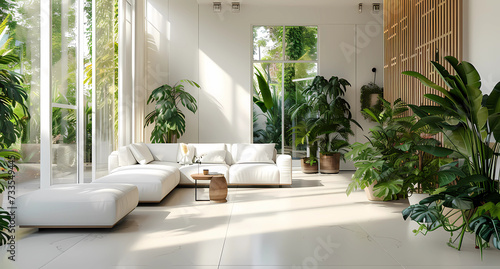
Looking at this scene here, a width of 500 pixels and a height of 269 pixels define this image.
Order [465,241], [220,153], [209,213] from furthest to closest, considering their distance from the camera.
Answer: [220,153] < [209,213] < [465,241]

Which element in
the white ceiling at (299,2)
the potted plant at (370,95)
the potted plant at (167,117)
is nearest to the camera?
the potted plant at (167,117)

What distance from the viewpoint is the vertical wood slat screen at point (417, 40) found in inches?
211

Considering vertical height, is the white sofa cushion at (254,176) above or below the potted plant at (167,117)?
below

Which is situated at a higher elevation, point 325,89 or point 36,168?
point 325,89

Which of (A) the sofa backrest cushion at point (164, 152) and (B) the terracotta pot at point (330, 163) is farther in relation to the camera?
(B) the terracotta pot at point (330, 163)

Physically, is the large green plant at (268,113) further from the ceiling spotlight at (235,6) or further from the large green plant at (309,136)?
the ceiling spotlight at (235,6)

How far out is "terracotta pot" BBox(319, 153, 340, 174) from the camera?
1014cm

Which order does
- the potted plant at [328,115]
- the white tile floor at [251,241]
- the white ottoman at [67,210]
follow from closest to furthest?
the white tile floor at [251,241] → the white ottoman at [67,210] → the potted plant at [328,115]

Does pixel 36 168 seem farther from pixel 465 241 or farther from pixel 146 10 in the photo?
pixel 146 10

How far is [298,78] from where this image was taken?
35.9 ft

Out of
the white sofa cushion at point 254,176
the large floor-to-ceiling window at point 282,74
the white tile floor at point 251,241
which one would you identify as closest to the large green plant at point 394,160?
the white tile floor at point 251,241

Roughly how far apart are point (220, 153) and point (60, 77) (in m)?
3.30

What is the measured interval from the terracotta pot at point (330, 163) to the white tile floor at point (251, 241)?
13.1 ft

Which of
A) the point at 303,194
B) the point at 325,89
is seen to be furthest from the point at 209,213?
the point at 325,89
